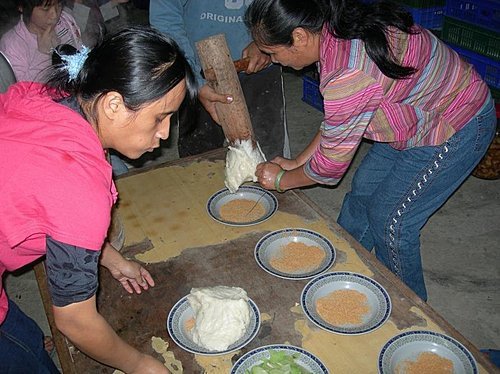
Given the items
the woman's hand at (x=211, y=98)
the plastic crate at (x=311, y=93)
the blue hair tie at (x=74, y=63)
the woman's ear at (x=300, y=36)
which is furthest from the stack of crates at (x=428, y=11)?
the blue hair tie at (x=74, y=63)

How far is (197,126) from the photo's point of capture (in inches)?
107

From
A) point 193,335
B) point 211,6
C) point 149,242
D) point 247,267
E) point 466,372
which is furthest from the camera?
point 211,6

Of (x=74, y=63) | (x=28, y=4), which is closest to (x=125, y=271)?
(x=74, y=63)

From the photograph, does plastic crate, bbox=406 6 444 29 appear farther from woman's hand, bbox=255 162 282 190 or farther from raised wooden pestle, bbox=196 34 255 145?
woman's hand, bbox=255 162 282 190

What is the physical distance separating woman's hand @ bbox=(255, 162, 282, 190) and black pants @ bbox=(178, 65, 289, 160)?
0.68m

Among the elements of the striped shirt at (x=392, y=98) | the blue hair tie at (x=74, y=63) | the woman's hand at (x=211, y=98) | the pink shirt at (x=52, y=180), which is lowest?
the woman's hand at (x=211, y=98)

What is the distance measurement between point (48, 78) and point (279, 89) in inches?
61.7

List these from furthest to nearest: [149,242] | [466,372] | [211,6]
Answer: [211,6], [149,242], [466,372]

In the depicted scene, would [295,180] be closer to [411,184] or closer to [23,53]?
[411,184]

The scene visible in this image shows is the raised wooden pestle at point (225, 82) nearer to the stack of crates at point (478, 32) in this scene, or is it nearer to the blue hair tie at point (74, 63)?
the blue hair tie at point (74, 63)

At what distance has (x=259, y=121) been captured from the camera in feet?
8.88

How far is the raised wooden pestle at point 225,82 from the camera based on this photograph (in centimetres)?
200

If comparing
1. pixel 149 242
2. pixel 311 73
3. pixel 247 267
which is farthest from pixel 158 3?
pixel 311 73

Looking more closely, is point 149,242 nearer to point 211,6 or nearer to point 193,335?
point 193,335
